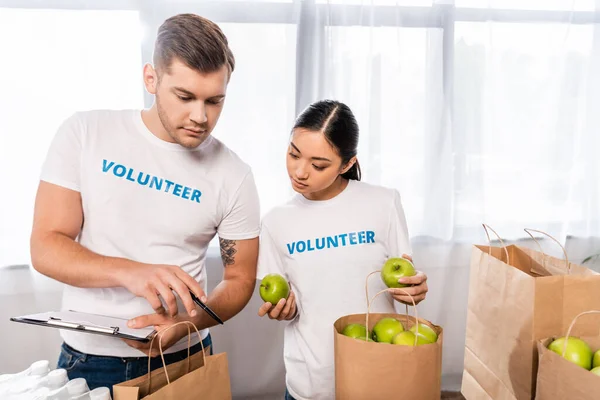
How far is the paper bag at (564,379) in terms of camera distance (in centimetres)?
95

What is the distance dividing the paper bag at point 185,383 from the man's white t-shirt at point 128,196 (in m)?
0.35

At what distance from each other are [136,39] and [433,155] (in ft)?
4.67

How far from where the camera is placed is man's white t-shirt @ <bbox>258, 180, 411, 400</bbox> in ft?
4.66

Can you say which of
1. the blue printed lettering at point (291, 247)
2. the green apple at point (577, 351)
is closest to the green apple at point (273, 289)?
the blue printed lettering at point (291, 247)

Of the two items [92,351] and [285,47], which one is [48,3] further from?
[92,351]

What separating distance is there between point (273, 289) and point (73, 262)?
1.50ft

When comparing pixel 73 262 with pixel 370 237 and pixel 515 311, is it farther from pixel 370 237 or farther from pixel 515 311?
pixel 515 311

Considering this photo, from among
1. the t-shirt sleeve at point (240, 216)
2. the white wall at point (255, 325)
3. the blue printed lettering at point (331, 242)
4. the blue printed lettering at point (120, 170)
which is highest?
the blue printed lettering at point (120, 170)

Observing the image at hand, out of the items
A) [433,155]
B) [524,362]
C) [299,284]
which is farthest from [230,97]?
[524,362]

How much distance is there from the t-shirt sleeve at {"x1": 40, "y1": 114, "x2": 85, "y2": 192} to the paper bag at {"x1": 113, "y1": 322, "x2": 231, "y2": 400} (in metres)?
0.55

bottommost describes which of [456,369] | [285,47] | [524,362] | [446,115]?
[456,369]

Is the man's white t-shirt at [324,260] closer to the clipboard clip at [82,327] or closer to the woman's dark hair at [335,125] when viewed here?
the woman's dark hair at [335,125]

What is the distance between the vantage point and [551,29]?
2707 mm

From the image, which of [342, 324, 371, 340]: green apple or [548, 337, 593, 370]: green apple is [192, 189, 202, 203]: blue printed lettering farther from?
[548, 337, 593, 370]: green apple
